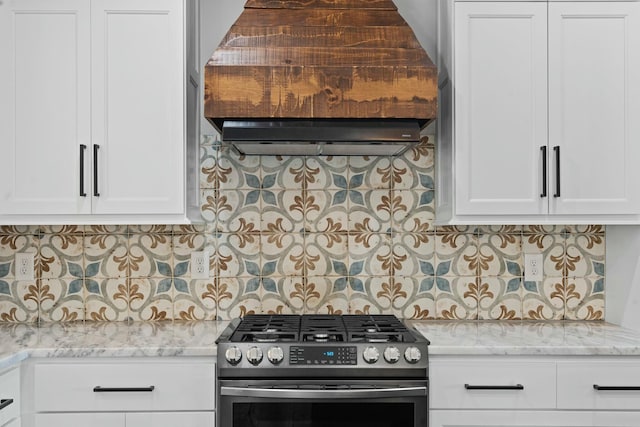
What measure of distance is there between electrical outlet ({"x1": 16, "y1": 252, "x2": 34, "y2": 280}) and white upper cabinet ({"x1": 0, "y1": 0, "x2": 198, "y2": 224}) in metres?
0.40

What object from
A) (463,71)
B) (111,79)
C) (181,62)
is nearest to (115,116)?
(111,79)

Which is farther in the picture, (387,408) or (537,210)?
(537,210)

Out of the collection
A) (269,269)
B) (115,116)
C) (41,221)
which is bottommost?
(269,269)

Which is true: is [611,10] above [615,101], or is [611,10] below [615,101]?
above

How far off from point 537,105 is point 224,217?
145 cm

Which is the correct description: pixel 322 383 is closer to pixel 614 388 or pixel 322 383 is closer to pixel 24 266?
pixel 614 388

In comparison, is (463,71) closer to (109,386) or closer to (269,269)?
(269,269)

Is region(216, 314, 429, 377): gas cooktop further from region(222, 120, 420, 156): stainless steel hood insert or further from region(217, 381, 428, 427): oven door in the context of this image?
region(222, 120, 420, 156): stainless steel hood insert

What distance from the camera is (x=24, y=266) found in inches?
106

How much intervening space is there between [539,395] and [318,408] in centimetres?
80

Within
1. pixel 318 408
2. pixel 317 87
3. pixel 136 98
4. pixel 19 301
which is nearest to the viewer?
pixel 318 408

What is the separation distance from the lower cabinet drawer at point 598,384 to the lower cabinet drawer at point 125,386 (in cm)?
127

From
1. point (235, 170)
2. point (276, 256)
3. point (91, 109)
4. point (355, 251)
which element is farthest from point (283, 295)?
point (91, 109)

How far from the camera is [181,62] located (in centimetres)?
235
